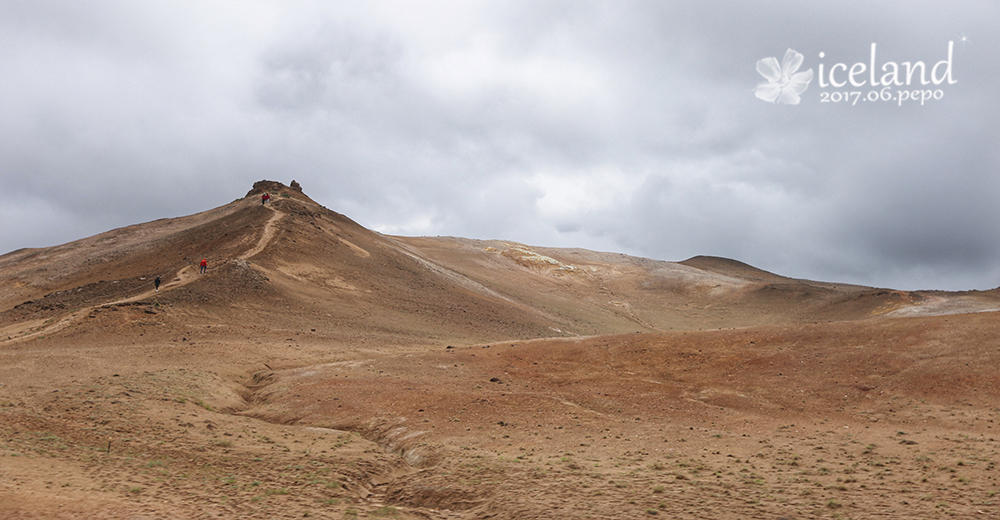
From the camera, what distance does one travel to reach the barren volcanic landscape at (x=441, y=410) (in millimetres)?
9664

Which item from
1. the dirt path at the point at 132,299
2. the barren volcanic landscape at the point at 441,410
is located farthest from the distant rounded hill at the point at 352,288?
the barren volcanic landscape at the point at 441,410

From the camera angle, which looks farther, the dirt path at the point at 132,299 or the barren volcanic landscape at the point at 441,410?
the dirt path at the point at 132,299

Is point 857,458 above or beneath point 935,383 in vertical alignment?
beneath

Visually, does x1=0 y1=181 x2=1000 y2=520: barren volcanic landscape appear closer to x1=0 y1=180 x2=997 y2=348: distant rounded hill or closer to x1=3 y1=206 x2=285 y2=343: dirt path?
x1=3 y1=206 x2=285 y2=343: dirt path

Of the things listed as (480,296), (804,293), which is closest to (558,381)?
(480,296)

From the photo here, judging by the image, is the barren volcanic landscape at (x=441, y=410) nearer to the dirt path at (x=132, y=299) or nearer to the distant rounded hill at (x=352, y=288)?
the dirt path at (x=132, y=299)

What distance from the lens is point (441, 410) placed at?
659 inches

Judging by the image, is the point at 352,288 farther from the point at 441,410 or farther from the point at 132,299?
the point at 441,410

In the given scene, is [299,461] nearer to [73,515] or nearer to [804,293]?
[73,515]

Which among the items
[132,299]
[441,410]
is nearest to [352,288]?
[132,299]

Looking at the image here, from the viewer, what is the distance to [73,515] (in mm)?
8227

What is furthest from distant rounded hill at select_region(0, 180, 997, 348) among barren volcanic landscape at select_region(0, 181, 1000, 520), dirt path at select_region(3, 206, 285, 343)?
barren volcanic landscape at select_region(0, 181, 1000, 520)

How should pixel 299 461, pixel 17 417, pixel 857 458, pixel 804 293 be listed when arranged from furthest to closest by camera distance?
pixel 804 293, pixel 17 417, pixel 299 461, pixel 857 458

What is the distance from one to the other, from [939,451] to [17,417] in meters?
20.4
